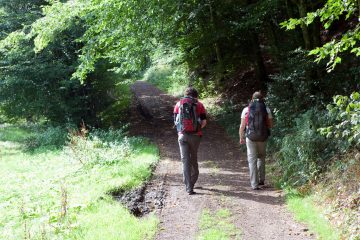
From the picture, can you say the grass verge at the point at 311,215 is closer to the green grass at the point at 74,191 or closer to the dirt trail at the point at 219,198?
the dirt trail at the point at 219,198

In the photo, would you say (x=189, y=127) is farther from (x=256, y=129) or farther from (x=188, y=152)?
(x=256, y=129)

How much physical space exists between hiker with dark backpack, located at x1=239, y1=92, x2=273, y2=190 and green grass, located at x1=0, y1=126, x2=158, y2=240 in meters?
2.51

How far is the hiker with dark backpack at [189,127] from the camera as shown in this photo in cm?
776

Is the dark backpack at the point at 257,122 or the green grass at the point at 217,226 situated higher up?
the dark backpack at the point at 257,122

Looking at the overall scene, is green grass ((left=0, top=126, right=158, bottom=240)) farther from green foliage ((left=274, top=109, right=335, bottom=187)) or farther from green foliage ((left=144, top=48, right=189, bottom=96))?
green foliage ((left=144, top=48, right=189, bottom=96))

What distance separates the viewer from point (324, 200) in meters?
6.53

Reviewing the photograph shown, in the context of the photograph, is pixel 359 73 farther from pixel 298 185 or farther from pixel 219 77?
pixel 219 77

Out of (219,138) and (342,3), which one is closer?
(342,3)

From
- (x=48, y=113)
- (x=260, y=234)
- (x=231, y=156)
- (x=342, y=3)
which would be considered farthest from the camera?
(x=48, y=113)

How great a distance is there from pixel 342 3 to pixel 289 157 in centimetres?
395

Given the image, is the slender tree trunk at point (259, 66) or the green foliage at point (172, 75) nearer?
the slender tree trunk at point (259, 66)

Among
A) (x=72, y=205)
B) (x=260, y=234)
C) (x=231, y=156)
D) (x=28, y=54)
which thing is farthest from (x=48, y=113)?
(x=260, y=234)

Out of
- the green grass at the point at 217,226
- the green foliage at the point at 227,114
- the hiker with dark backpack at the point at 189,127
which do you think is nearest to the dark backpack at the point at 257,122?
the hiker with dark backpack at the point at 189,127

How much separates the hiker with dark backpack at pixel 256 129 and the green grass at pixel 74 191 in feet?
8.23
